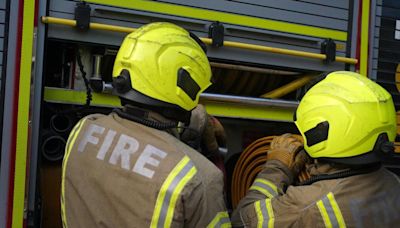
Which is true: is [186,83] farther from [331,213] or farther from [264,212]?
[331,213]

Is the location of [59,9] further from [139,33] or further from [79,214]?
[79,214]

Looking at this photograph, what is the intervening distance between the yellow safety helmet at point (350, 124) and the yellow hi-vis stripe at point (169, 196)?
60 centimetres

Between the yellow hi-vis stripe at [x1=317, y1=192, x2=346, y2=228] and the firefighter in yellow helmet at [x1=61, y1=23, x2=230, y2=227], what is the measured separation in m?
0.38

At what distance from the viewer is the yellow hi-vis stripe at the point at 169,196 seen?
5.53 ft

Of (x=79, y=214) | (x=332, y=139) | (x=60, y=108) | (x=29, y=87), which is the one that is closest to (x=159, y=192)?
(x=79, y=214)

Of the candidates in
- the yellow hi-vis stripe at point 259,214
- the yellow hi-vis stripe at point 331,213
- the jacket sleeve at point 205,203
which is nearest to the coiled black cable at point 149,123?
the jacket sleeve at point 205,203

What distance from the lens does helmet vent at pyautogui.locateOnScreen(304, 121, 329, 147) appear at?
2066mm

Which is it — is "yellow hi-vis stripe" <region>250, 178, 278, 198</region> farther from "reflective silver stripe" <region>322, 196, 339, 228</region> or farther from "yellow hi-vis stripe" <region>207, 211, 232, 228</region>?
"yellow hi-vis stripe" <region>207, 211, 232, 228</region>

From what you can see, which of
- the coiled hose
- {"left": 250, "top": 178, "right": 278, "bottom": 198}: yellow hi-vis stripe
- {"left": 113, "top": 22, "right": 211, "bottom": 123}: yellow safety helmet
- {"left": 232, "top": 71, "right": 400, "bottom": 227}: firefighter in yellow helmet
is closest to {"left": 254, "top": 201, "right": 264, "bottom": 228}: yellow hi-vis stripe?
{"left": 232, "top": 71, "right": 400, "bottom": 227}: firefighter in yellow helmet

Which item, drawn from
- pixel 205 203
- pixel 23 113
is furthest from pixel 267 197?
pixel 23 113

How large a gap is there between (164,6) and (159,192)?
1.23m

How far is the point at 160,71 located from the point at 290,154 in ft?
2.68

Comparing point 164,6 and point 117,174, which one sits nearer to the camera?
point 117,174

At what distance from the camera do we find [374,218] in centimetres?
204
